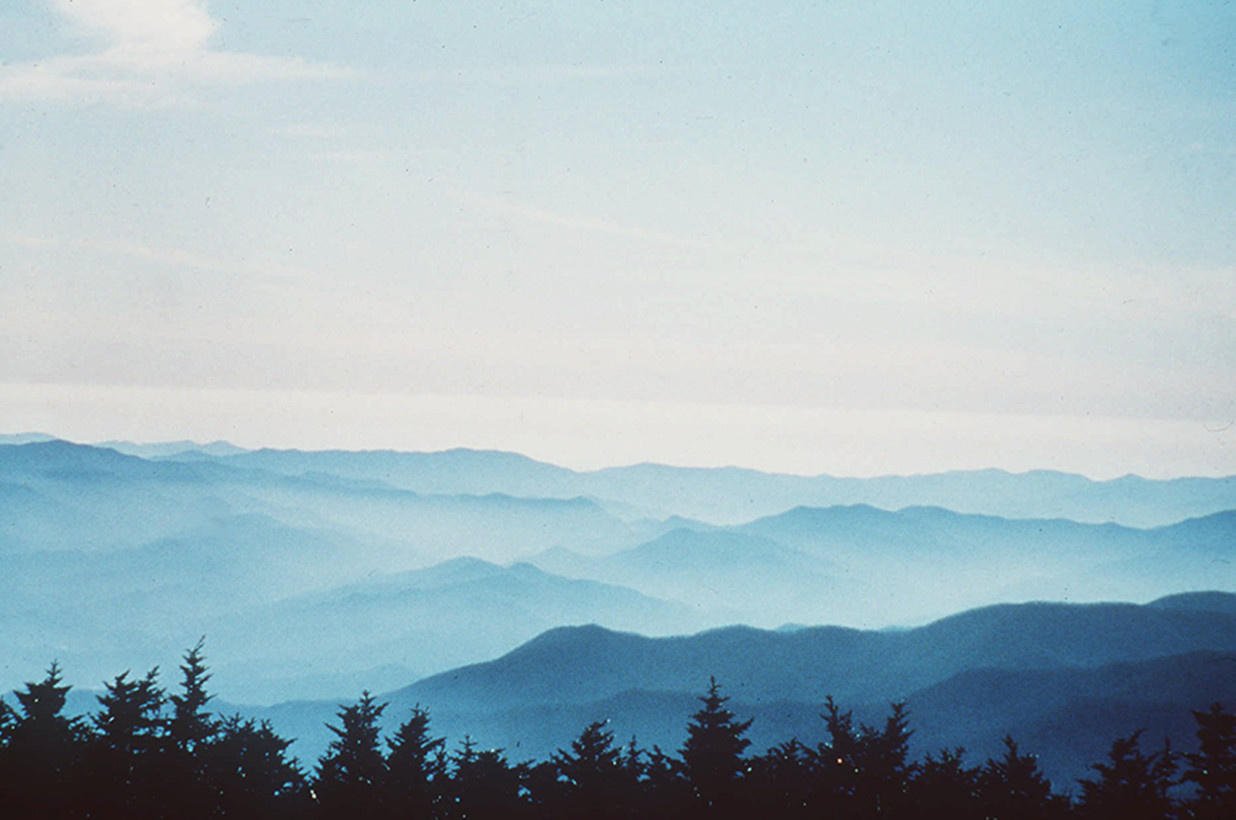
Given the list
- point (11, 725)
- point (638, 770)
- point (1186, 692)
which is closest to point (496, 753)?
point (638, 770)

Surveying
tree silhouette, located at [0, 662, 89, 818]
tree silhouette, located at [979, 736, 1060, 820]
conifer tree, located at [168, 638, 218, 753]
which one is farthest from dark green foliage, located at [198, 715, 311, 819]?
tree silhouette, located at [979, 736, 1060, 820]

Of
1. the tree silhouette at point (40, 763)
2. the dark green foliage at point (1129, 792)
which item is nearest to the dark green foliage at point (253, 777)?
the tree silhouette at point (40, 763)

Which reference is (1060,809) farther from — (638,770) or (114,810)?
(114,810)

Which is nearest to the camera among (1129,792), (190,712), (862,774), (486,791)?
(1129,792)

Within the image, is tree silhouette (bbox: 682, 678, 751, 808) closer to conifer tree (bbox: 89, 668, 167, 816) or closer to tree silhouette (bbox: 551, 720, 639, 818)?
tree silhouette (bbox: 551, 720, 639, 818)

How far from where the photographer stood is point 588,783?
22891 millimetres

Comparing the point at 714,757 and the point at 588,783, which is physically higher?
the point at 714,757

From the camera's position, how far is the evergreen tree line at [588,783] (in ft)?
69.1

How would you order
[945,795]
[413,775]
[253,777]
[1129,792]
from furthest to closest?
1. [253,777]
2. [413,775]
3. [945,795]
4. [1129,792]

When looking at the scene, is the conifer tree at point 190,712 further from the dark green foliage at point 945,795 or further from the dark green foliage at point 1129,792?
the dark green foliage at point 1129,792

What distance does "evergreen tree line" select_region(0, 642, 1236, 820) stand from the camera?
21047 mm

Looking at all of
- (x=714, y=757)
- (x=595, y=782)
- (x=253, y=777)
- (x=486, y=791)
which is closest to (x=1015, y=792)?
(x=714, y=757)

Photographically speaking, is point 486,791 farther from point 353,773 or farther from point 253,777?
point 253,777

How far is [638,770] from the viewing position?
25.2 metres
